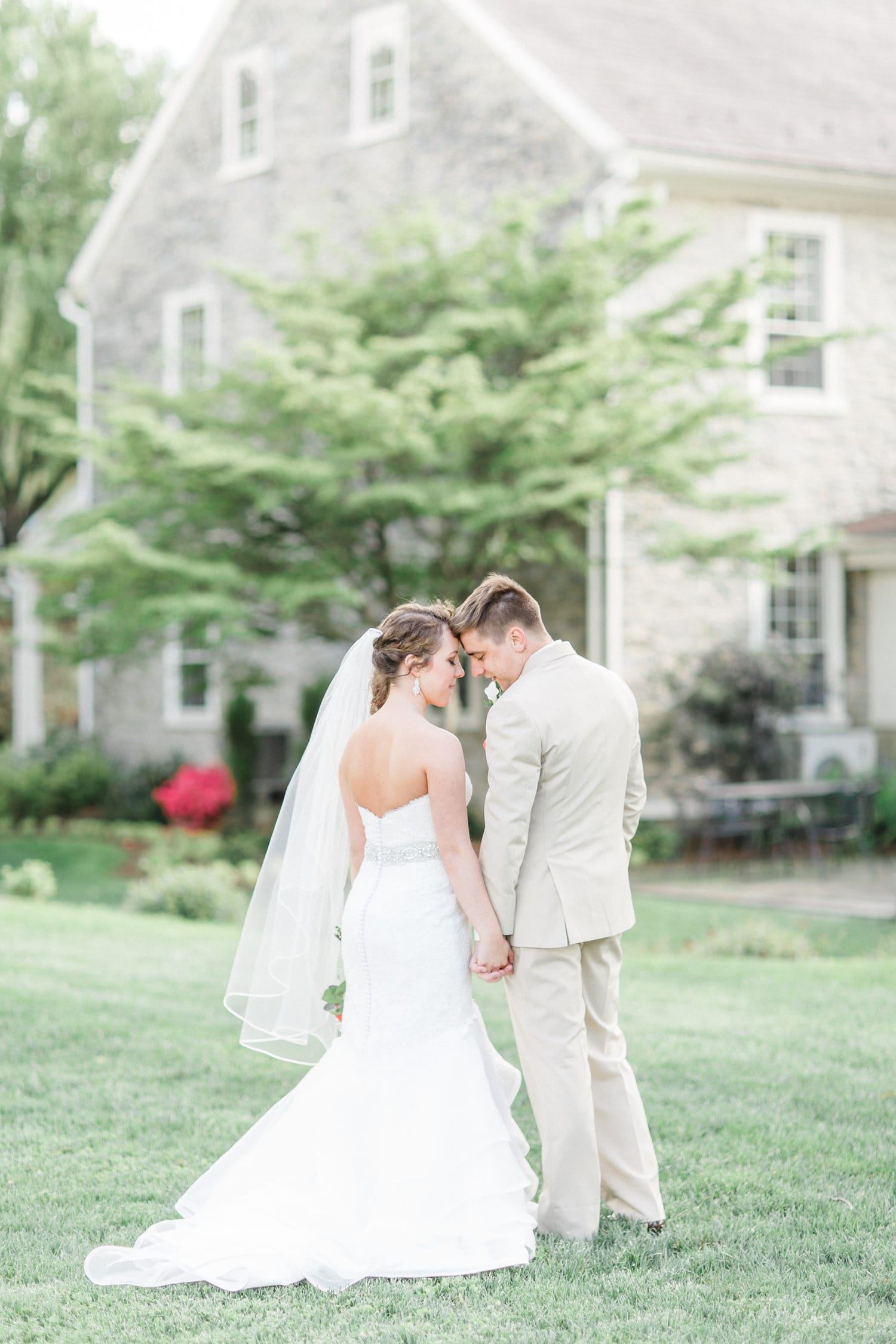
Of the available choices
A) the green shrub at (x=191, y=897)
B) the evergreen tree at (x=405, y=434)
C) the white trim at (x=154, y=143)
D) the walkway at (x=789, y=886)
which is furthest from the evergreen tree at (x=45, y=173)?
the walkway at (x=789, y=886)

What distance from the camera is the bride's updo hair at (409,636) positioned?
4.51 meters

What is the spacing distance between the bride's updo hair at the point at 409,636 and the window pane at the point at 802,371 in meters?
12.6

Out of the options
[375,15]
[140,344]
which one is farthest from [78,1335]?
[140,344]

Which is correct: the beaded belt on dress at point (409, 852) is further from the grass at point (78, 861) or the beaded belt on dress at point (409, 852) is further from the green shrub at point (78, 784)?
the green shrub at point (78, 784)

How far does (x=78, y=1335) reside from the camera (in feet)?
12.2

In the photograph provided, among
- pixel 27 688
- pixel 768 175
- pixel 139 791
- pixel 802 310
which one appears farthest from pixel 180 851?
pixel 768 175

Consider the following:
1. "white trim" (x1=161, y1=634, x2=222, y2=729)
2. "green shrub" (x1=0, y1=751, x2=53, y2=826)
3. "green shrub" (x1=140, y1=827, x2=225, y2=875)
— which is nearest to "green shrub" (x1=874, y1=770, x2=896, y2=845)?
"green shrub" (x1=140, y1=827, x2=225, y2=875)

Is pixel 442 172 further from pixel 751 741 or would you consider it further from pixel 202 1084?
pixel 202 1084

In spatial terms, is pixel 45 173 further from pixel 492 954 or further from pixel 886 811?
pixel 492 954

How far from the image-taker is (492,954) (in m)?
4.38

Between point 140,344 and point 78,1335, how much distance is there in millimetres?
18454

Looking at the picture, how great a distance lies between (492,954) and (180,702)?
16.5 m

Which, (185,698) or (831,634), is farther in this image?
(185,698)

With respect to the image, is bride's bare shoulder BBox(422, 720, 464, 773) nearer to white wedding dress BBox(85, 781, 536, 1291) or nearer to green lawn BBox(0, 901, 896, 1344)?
white wedding dress BBox(85, 781, 536, 1291)
